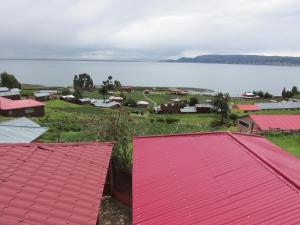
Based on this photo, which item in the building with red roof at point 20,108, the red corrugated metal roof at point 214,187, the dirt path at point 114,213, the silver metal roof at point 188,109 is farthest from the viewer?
the silver metal roof at point 188,109

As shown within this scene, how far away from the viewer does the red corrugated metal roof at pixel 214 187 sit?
6.98 m

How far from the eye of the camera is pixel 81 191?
270 inches

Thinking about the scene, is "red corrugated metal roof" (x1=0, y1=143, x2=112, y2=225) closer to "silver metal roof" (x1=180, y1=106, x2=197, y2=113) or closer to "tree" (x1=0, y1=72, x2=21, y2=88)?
"silver metal roof" (x1=180, y1=106, x2=197, y2=113)

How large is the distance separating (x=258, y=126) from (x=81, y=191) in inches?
1351

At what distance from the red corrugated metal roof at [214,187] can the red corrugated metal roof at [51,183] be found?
147cm

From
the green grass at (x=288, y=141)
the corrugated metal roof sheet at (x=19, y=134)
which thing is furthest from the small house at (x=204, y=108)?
the corrugated metal roof sheet at (x=19, y=134)

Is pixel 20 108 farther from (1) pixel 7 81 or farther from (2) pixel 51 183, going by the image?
(1) pixel 7 81

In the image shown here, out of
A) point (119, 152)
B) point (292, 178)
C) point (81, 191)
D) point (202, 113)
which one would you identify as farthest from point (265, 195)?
point (202, 113)

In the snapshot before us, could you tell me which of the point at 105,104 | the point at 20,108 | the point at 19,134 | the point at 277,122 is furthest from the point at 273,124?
the point at 105,104

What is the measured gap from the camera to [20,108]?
54.7 m

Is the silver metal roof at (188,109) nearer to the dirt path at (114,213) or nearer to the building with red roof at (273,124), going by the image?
the building with red roof at (273,124)

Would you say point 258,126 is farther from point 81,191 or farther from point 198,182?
point 81,191

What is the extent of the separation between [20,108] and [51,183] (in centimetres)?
5132

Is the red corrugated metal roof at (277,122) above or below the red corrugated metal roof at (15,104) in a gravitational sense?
above
